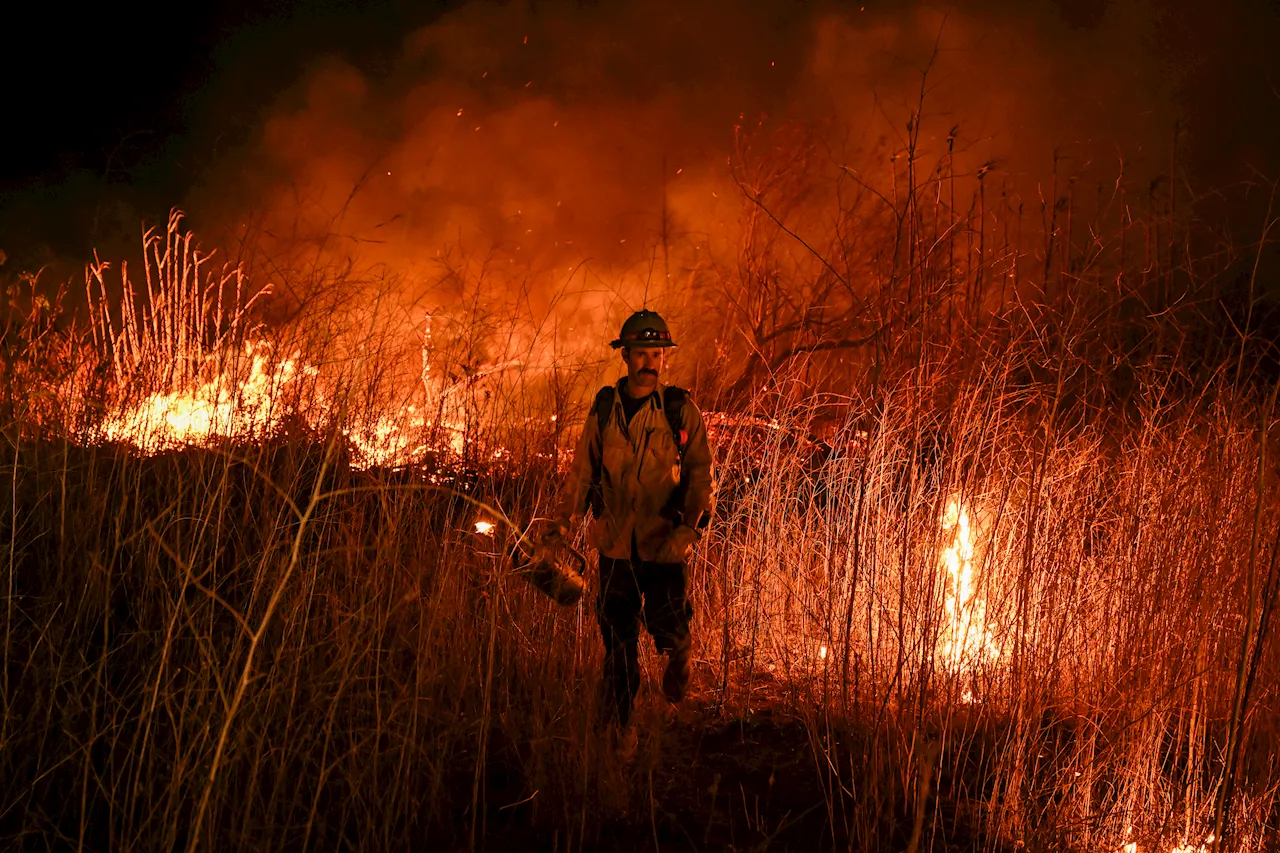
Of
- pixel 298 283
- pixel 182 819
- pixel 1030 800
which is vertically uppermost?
pixel 298 283

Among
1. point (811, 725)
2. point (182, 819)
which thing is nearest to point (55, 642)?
point (182, 819)

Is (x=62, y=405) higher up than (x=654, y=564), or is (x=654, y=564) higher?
(x=62, y=405)

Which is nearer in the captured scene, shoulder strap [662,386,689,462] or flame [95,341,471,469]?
shoulder strap [662,386,689,462]

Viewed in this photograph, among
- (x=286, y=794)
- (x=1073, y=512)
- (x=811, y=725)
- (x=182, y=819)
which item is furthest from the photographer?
(x=1073, y=512)

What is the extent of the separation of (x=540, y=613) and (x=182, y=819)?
6.53 ft

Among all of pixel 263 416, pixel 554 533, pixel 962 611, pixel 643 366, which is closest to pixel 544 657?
pixel 554 533

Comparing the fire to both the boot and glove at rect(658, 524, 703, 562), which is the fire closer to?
glove at rect(658, 524, 703, 562)

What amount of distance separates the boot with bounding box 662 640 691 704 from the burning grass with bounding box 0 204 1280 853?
0.31ft

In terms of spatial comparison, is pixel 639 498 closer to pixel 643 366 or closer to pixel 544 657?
pixel 643 366

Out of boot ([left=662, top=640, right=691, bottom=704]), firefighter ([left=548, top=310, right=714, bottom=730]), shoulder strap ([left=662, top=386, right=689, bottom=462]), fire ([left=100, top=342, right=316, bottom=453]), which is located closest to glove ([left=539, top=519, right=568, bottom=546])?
firefighter ([left=548, top=310, right=714, bottom=730])

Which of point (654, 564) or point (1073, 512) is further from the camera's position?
point (1073, 512)

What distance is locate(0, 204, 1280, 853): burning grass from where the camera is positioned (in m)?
3.21

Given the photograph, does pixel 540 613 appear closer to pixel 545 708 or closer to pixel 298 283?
pixel 545 708

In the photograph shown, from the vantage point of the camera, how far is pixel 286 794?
3.35m
